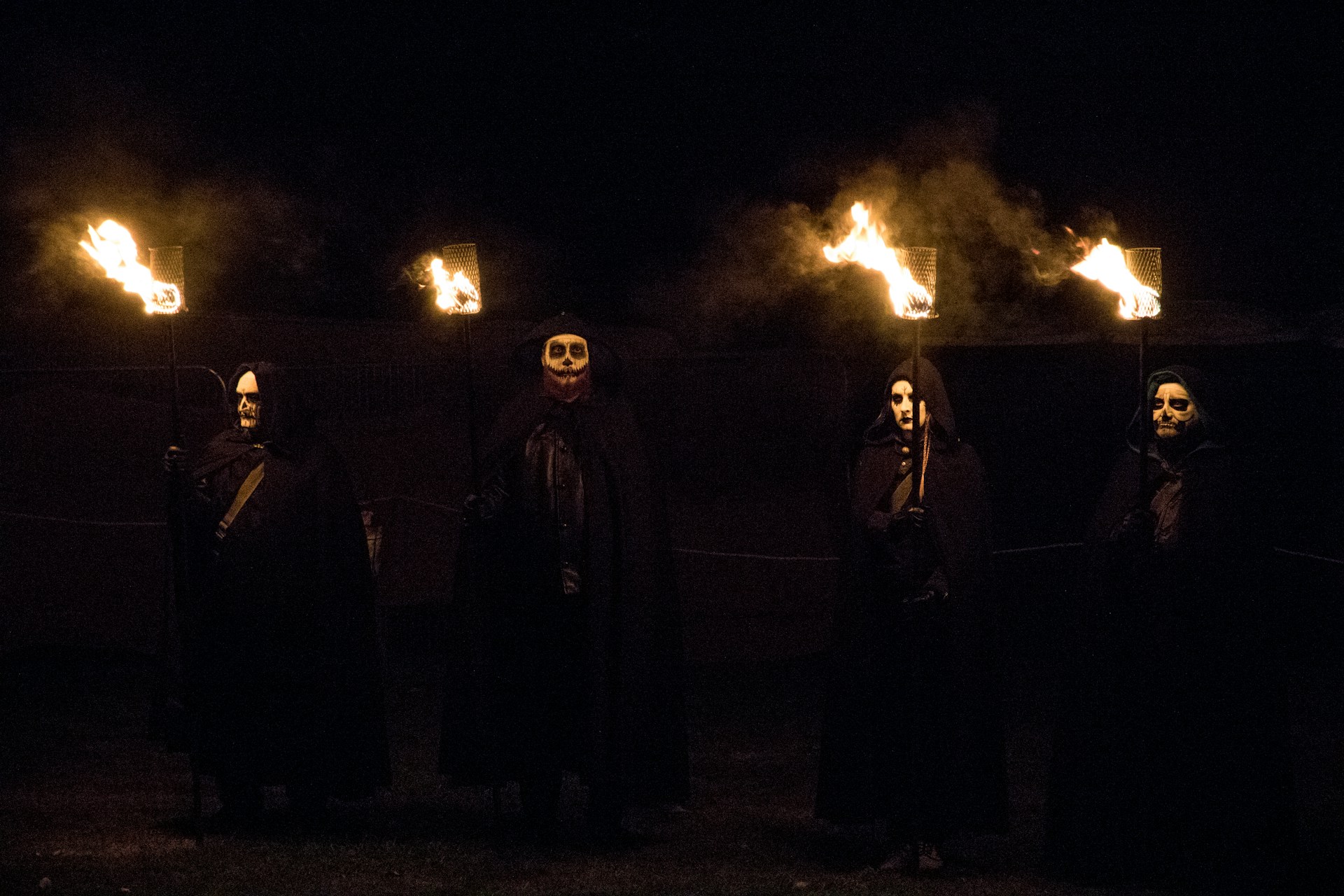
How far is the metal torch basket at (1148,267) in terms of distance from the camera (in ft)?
21.6

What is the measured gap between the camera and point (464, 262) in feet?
24.8

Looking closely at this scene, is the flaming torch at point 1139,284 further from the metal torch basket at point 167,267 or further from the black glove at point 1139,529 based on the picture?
the metal torch basket at point 167,267

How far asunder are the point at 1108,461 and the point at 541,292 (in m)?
5.74

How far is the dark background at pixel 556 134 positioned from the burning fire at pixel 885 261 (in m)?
5.70

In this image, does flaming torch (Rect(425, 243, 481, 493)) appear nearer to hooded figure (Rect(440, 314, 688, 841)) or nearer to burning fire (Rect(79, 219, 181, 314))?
hooded figure (Rect(440, 314, 688, 841))

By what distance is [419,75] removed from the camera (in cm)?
1535

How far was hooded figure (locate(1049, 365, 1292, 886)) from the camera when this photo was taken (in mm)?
6574

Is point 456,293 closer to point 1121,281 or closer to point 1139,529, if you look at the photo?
point 1121,281

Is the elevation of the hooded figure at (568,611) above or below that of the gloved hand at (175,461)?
below

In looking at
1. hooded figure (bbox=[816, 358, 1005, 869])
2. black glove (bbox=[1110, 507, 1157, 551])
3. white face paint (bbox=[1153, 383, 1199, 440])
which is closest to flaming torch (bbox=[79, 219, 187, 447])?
hooded figure (bbox=[816, 358, 1005, 869])

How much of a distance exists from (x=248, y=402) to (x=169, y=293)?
0.63 metres

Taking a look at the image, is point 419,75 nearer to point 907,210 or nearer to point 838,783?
point 907,210

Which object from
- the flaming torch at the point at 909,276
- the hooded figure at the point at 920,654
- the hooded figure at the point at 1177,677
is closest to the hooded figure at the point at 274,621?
the hooded figure at the point at 920,654

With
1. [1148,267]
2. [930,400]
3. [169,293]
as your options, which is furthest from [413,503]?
[1148,267]
